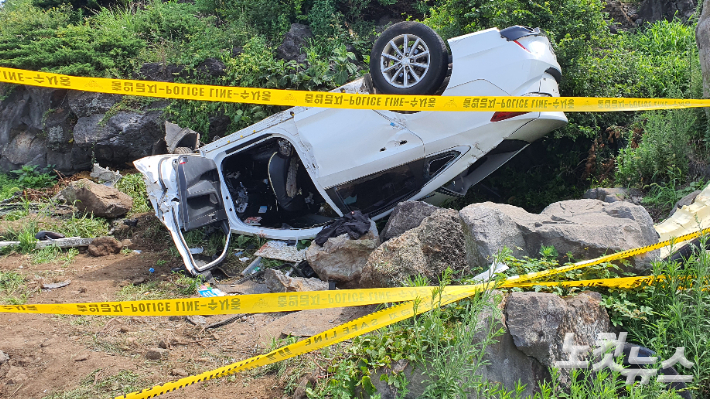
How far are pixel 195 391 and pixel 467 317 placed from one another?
5.58 ft

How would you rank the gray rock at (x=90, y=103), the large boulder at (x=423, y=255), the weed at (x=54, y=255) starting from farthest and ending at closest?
the gray rock at (x=90, y=103), the weed at (x=54, y=255), the large boulder at (x=423, y=255)

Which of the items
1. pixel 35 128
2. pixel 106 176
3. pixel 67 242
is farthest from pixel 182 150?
pixel 35 128

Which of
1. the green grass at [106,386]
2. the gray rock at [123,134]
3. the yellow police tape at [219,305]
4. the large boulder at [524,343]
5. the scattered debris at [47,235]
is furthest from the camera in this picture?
the gray rock at [123,134]

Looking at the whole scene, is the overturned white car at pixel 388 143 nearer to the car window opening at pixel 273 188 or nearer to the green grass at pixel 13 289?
the car window opening at pixel 273 188

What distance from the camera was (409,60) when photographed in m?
4.93

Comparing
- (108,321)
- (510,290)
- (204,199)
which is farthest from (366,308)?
(204,199)

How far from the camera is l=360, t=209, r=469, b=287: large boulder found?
3836mm

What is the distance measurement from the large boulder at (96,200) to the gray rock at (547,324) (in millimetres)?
6201

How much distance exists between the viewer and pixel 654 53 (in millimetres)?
7438

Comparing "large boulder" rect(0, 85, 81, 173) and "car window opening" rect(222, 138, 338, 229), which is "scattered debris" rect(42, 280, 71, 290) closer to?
"car window opening" rect(222, 138, 338, 229)

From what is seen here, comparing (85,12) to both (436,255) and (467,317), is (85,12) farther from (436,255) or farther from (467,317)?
(467,317)

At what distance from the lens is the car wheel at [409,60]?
478cm

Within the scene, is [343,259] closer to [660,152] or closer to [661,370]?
[661,370]

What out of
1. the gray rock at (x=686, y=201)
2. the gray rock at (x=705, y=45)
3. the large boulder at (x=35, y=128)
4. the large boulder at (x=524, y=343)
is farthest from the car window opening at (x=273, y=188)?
the large boulder at (x=35, y=128)
